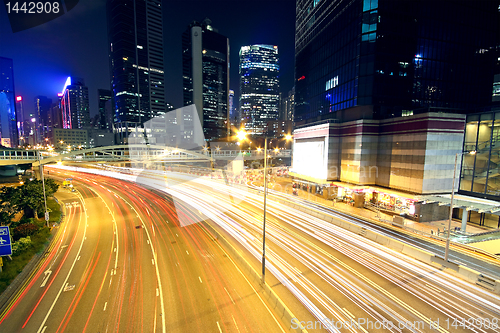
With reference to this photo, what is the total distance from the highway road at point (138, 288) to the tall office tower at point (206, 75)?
476 ft

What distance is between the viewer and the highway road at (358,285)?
36.3ft

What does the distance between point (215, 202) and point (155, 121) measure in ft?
459

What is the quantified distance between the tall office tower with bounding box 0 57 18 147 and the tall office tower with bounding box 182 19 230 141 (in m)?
123

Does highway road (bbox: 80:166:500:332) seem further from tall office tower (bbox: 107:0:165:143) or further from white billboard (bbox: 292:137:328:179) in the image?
tall office tower (bbox: 107:0:165:143)

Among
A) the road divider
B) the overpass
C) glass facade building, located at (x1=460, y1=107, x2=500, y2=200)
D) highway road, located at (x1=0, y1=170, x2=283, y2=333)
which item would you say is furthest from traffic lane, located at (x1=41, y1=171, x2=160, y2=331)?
glass facade building, located at (x1=460, y1=107, x2=500, y2=200)

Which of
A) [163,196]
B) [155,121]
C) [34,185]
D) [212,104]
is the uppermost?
[212,104]

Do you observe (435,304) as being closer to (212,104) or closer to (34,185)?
(34,185)

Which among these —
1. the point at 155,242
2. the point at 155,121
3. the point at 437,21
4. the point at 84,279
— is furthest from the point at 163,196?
the point at 155,121

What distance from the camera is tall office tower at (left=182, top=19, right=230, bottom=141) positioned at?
158 metres

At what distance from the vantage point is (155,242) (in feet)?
68.8

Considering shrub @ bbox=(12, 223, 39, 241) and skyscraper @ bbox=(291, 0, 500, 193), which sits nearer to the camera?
shrub @ bbox=(12, 223, 39, 241)

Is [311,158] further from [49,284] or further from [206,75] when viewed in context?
[206,75]

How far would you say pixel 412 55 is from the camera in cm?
3600

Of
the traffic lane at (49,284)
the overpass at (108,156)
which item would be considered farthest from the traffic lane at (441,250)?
the overpass at (108,156)
